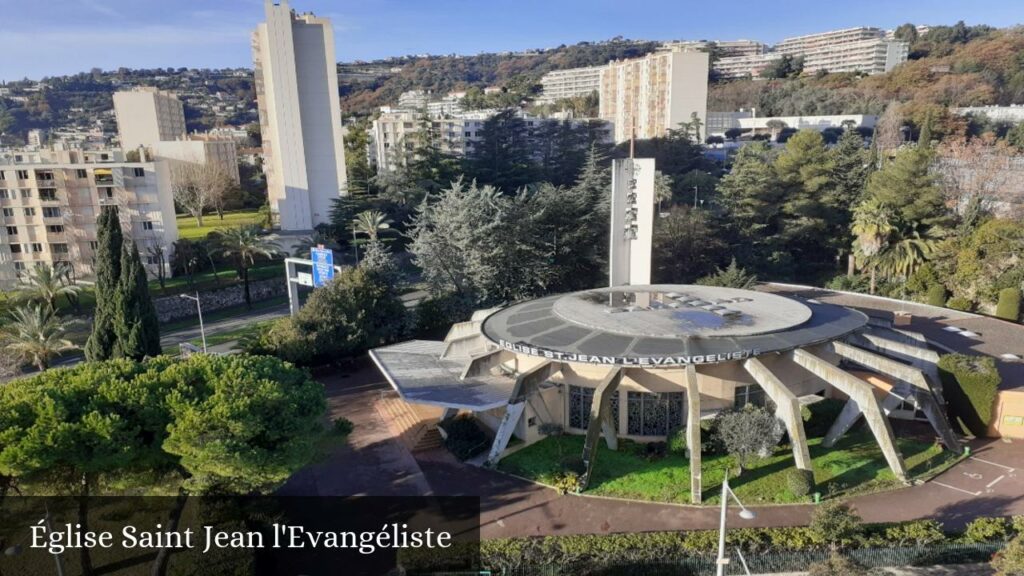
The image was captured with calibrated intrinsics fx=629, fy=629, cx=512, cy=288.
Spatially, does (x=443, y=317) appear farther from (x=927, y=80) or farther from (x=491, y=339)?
(x=927, y=80)

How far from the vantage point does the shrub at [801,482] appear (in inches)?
881

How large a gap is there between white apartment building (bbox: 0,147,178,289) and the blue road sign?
24864 mm

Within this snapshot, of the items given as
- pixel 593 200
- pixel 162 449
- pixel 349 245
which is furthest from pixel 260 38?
pixel 162 449

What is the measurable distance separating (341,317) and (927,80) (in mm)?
123933

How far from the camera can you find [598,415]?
969 inches

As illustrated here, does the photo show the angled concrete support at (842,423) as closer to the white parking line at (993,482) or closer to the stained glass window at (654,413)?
the white parking line at (993,482)

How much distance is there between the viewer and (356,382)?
3650 centimetres

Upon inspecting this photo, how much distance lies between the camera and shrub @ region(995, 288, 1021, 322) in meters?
40.6

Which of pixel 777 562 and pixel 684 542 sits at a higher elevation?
pixel 684 542

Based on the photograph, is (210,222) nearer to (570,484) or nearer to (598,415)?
(598,415)

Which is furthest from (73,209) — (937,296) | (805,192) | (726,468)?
(937,296)

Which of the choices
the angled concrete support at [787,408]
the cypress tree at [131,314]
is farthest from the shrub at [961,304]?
the cypress tree at [131,314]

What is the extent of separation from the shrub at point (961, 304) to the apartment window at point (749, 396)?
81.3 ft

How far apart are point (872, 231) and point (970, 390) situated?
22714 mm
